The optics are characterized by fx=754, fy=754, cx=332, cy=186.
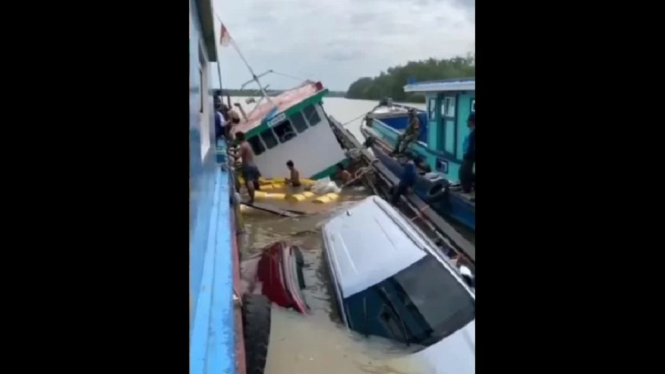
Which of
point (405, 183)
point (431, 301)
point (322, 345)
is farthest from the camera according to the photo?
point (405, 183)

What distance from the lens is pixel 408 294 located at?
20.9 ft

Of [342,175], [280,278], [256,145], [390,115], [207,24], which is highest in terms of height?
[207,24]

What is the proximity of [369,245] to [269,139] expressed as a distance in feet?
30.5

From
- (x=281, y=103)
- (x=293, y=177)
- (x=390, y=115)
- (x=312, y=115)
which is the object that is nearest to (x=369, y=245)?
(x=293, y=177)

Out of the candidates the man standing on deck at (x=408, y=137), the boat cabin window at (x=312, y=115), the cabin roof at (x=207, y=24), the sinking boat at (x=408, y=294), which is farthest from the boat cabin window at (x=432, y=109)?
the cabin roof at (x=207, y=24)

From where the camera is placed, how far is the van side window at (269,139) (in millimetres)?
16875

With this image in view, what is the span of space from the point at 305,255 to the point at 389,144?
893cm

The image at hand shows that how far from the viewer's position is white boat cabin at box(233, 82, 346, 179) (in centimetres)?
1673

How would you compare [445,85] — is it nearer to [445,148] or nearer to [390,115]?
[445,148]

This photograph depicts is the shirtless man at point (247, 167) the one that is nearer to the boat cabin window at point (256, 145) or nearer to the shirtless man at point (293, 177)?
the shirtless man at point (293, 177)

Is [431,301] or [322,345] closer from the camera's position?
[431,301]
